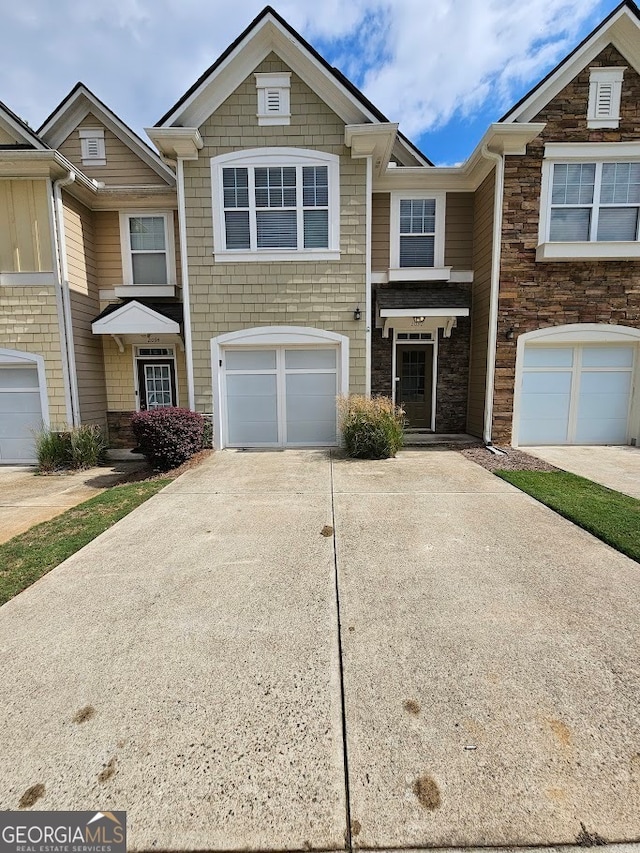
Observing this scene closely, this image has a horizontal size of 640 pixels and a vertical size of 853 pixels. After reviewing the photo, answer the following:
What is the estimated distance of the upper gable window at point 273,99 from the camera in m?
7.87

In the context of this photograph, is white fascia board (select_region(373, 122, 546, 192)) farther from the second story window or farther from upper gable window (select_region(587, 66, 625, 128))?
upper gable window (select_region(587, 66, 625, 128))

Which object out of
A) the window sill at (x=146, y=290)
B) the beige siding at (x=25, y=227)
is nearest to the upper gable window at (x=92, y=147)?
the beige siding at (x=25, y=227)

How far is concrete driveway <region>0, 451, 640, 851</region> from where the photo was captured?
1.62 metres

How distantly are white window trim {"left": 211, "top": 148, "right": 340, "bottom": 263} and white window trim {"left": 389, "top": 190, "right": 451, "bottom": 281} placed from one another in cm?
179

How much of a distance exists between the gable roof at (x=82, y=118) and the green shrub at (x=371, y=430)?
284 inches

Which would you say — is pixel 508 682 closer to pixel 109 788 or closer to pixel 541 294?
pixel 109 788

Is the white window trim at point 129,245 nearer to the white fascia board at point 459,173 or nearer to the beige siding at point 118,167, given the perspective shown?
the beige siding at point 118,167

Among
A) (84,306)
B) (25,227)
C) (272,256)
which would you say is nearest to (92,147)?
(25,227)

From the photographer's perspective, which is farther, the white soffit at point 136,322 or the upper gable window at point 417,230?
the upper gable window at point 417,230

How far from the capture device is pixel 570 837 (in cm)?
152

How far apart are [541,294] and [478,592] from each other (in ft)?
24.3

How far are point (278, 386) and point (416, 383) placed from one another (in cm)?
358

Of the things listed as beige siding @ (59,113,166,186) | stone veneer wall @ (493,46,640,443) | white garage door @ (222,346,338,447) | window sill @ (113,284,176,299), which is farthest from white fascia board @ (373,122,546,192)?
beige siding @ (59,113,166,186)

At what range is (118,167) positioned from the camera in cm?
959
